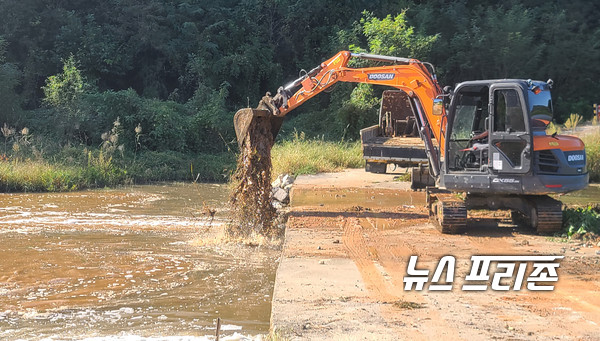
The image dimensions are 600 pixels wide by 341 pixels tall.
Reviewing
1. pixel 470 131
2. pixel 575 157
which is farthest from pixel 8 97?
pixel 575 157

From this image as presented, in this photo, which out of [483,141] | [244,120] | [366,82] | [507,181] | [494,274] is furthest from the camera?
[366,82]

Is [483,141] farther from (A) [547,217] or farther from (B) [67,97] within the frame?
(B) [67,97]

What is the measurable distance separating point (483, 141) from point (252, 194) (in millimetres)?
3777

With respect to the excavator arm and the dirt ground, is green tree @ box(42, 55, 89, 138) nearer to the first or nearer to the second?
the excavator arm

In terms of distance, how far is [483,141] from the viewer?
1102 cm

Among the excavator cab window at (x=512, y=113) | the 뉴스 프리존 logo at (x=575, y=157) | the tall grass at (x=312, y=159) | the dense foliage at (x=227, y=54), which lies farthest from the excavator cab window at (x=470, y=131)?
the dense foliage at (x=227, y=54)

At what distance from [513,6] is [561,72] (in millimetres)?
3913

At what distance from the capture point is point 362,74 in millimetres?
12695

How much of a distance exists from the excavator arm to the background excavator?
0.06ft

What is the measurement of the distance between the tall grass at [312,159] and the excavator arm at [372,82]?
6689 millimetres

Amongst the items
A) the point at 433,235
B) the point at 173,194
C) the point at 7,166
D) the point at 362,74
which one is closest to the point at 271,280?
the point at 433,235

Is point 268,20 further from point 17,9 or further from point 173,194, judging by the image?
point 173,194

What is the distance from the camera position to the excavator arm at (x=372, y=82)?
1206 cm

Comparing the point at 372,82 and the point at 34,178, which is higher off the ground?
the point at 372,82
